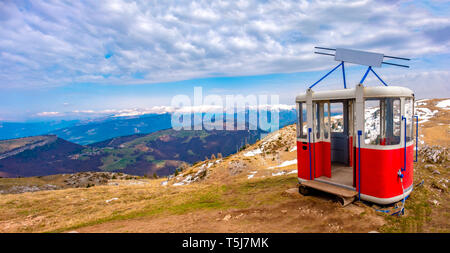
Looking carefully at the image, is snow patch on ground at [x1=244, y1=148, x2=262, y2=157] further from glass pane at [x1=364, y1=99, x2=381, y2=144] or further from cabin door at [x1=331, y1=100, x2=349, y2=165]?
glass pane at [x1=364, y1=99, x2=381, y2=144]

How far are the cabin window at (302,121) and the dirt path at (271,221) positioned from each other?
124 inches

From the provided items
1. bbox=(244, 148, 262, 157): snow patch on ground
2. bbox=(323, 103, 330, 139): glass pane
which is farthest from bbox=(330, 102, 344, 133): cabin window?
bbox=(244, 148, 262, 157): snow patch on ground

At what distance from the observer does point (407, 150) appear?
8.09 m

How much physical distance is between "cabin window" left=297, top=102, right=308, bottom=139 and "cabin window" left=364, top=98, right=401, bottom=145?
8.33ft

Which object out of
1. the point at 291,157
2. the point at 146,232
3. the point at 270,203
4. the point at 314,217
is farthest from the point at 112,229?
the point at 291,157

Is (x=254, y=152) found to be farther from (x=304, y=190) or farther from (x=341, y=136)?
(x=304, y=190)

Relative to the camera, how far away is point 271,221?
27.2 feet

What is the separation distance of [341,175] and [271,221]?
184 inches

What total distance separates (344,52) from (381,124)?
12.3 ft

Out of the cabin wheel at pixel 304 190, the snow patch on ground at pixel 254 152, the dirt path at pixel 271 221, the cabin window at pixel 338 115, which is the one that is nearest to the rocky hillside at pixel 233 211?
the dirt path at pixel 271 221

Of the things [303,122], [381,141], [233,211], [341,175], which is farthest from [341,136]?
[233,211]

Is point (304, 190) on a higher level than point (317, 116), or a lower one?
lower

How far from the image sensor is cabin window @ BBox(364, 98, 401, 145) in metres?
7.78

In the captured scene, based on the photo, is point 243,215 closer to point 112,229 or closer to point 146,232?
point 146,232
